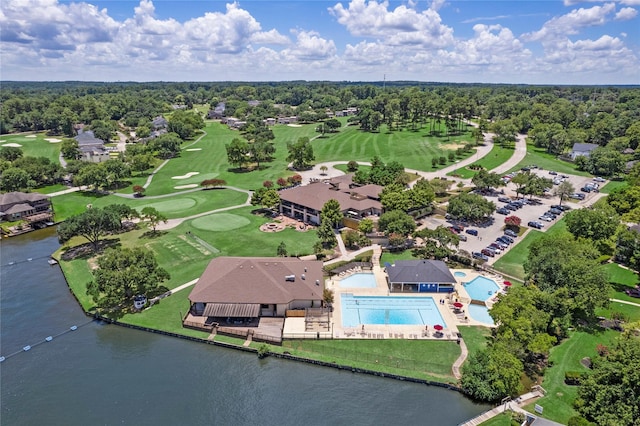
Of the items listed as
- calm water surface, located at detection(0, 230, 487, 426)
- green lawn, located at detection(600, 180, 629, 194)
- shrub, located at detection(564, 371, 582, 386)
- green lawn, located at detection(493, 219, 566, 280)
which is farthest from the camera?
green lawn, located at detection(600, 180, 629, 194)

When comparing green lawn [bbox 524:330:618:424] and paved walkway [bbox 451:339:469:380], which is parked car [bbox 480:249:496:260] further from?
paved walkway [bbox 451:339:469:380]

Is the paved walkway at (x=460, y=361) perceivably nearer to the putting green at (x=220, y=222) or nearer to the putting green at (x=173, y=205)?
the putting green at (x=220, y=222)

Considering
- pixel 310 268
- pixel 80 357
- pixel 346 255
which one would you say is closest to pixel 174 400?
pixel 80 357

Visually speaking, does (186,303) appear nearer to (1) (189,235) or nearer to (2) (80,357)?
(2) (80,357)

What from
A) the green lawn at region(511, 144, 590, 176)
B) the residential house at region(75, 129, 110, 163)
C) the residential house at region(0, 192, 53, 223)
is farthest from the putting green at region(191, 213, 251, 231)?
the green lawn at region(511, 144, 590, 176)

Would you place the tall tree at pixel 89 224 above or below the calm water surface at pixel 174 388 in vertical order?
above

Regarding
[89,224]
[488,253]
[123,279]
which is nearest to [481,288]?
[488,253]

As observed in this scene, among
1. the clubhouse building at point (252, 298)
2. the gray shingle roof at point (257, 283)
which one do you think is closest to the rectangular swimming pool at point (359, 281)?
the gray shingle roof at point (257, 283)
